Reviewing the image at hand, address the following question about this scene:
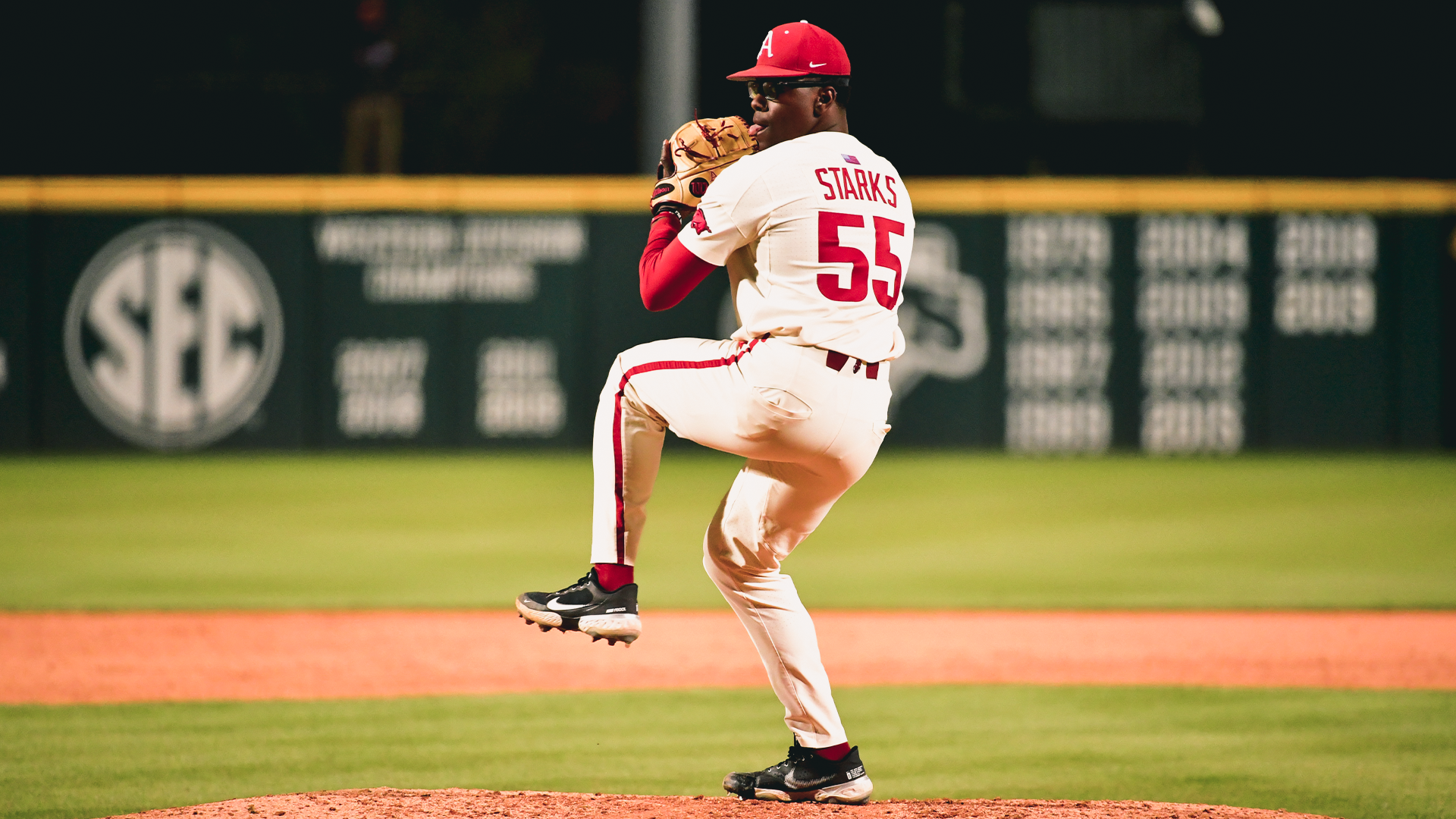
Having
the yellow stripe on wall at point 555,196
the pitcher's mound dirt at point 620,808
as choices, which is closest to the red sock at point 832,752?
the pitcher's mound dirt at point 620,808

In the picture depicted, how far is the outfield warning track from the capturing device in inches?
234

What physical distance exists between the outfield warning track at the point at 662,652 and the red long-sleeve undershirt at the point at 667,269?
2662 millimetres

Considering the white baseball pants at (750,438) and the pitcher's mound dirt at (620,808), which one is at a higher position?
the white baseball pants at (750,438)

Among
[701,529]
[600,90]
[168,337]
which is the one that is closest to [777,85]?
[701,529]

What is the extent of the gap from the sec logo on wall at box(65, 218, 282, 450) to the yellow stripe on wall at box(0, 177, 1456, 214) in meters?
0.30

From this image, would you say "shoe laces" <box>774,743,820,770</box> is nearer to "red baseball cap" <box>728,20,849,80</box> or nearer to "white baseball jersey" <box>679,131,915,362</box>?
"white baseball jersey" <box>679,131,915,362</box>

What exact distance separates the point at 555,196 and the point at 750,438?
964 centimetres

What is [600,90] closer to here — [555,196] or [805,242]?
[555,196]

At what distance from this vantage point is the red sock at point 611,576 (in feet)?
11.4

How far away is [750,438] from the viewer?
3471 mm

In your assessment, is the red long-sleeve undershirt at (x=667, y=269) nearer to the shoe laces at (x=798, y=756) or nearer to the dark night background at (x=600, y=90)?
the shoe laces at (x=798, y=756)

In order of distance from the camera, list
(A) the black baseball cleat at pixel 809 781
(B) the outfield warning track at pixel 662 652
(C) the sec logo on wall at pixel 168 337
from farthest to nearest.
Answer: (C) the sec logo on wall at pixel 168 337
(B) the outfield warning track at pixel 662 652
(A) the black baseball cleat at pixel 809 781

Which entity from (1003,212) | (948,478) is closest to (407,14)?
(1003,212)

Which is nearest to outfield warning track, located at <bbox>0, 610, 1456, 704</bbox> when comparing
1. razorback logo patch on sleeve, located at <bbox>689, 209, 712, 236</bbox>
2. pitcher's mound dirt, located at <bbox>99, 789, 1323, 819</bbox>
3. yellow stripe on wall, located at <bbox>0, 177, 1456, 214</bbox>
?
pitcher's mound dirt, located at <bbox>99, 789, 1323, 819</bbox>
